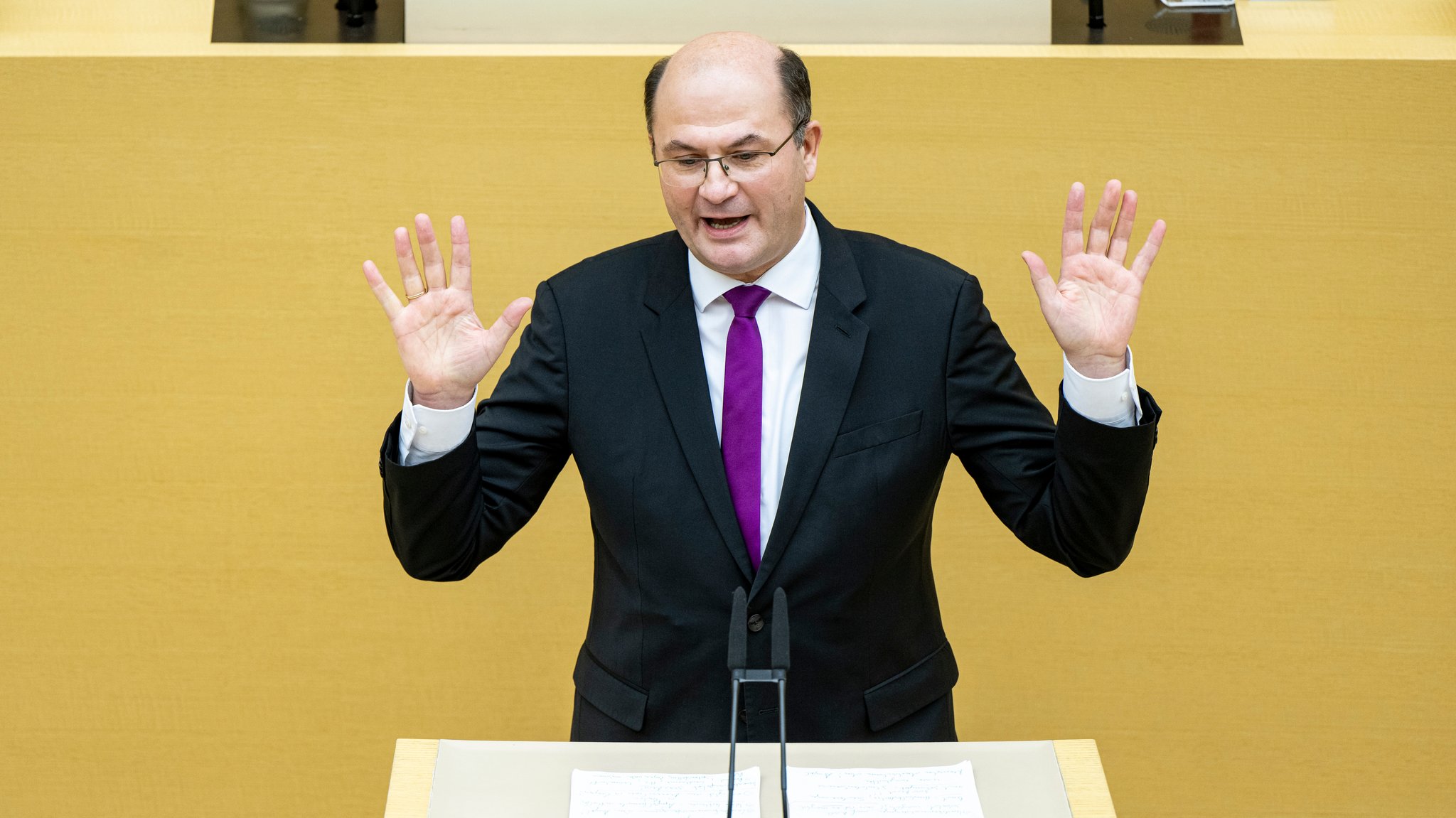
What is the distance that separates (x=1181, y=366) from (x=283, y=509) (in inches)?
71.0

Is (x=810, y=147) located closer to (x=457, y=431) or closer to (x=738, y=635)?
(x=457, y=431)

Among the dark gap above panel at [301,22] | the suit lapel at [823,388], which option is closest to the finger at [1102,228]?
the suit lapel at [823,388]

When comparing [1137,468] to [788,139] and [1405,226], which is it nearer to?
[788,139]

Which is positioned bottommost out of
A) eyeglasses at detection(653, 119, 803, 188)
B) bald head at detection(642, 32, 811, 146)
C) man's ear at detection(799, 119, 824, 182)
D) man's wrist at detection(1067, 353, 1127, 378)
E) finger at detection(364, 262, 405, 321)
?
man's wrist at detection(1067, 353, 1127, 378)

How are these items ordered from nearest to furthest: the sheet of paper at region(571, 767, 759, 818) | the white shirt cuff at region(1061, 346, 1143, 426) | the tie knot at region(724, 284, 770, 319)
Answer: the sheet of paper at region(571, 767, 759, 818)
the white shirt cuff at region(1061, 346, 1143, 426)
the tie knot at region(724, 284, 770, 319)

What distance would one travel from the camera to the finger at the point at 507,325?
1.85m

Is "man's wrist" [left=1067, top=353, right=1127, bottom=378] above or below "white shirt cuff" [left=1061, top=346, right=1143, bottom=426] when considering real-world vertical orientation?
above

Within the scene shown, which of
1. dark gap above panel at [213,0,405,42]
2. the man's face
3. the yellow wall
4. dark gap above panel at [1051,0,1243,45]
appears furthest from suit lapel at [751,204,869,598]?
dark gap above panel at [213,0,405,42]

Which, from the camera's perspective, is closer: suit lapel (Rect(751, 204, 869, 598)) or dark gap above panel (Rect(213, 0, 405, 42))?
suit lapel (Rect(751, 204, 869, 598))

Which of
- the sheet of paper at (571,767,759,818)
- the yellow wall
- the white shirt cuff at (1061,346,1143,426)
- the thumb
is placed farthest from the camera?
the yellow wall

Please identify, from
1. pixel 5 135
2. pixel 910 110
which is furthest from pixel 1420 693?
pixel 5 135

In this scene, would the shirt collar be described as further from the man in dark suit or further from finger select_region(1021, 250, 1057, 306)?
finger select_region(1021, 250, 1057, 306)

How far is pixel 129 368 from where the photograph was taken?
295 centimetres

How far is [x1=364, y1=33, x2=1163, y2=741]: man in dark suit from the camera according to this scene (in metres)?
1.84
